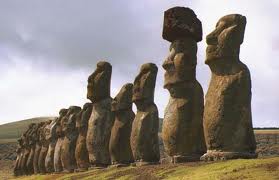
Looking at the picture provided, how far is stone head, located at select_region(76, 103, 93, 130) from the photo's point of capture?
28.3 metres

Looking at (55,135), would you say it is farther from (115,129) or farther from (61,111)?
(115,129)

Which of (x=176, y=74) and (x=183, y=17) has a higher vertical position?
(x=183, y=17)

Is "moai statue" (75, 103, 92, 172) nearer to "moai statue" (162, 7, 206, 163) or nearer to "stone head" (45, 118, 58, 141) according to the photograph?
"stone head" (45, 118, 58, 141)

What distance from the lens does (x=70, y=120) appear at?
31.0 m

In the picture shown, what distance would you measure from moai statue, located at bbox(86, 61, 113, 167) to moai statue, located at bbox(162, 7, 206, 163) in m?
7.31

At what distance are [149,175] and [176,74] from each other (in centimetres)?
373

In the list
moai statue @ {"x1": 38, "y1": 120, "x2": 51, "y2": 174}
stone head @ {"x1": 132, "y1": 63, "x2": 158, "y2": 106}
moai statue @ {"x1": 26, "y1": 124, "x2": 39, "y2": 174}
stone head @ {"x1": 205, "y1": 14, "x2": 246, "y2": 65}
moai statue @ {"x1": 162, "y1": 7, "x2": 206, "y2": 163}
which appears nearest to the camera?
stone head @ {"x1": 205, "y1": 14, "x2": 246, "y2": 65}

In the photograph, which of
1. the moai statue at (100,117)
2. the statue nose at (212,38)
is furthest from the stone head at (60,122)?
the statue nose at (212,38)

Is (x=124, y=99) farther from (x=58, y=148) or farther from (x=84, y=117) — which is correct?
(x=58, y=148)

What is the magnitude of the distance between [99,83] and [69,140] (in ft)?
17.4

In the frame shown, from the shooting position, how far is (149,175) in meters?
16.8

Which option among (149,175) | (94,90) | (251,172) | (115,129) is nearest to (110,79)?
(94,90)

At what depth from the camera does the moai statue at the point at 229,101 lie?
52.3ft

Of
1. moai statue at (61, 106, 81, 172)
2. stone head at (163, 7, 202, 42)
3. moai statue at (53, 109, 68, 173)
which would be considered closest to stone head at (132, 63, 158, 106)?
stone head at (163, 7, 202, 42)
